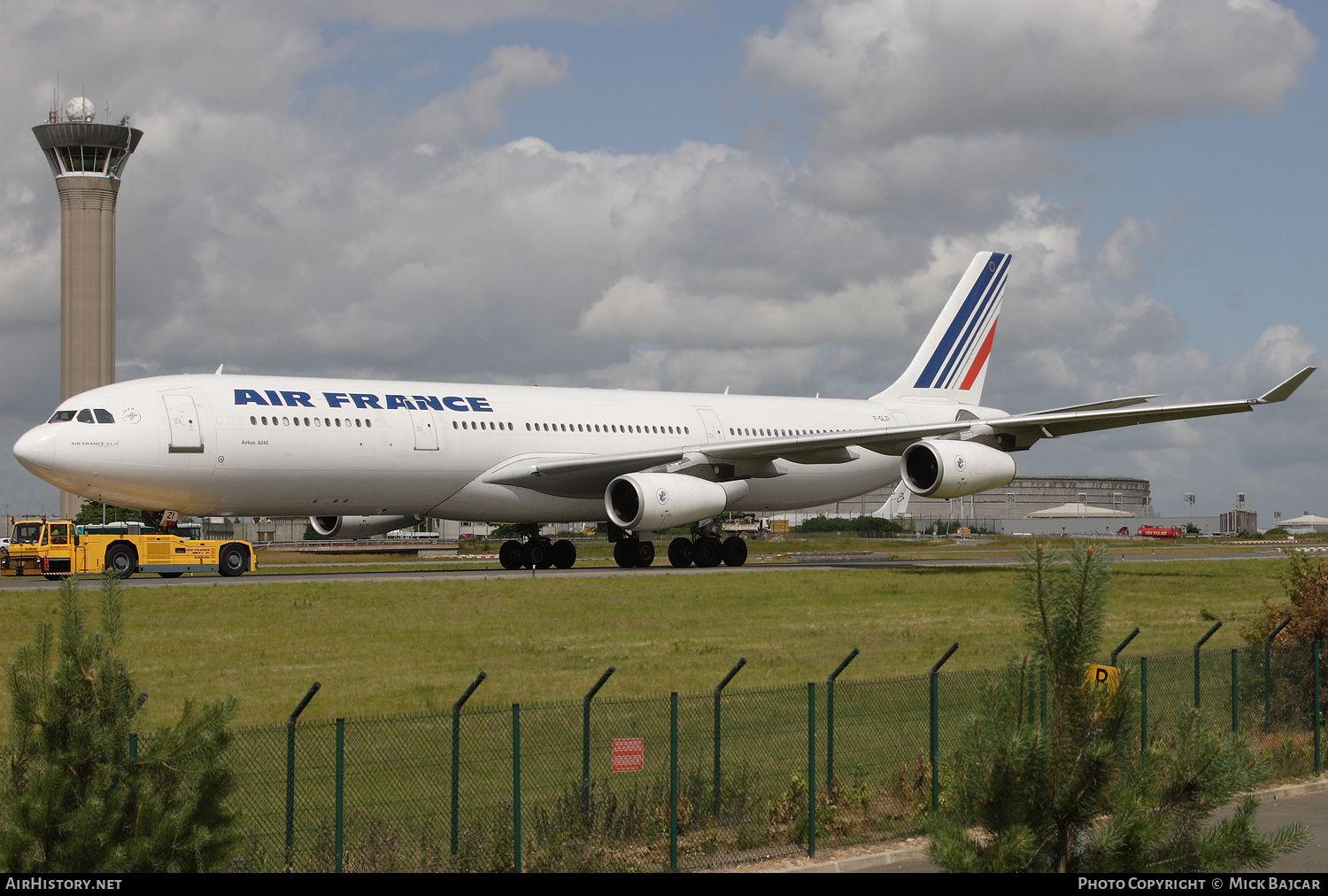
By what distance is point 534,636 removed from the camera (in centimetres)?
2217

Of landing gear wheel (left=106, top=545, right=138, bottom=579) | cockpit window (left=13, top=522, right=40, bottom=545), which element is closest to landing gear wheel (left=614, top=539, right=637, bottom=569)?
landing gear wheel (left=106, top=545, right=138, bottom=579)

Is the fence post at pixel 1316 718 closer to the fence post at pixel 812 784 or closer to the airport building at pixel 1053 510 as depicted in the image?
the fence post at pixel 812 784

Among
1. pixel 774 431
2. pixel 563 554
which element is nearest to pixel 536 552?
pixel 563 554

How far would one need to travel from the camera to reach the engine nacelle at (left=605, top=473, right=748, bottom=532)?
33.4 m

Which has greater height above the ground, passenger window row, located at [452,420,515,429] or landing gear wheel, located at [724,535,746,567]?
passenger window row, located at [452,420,515,429]

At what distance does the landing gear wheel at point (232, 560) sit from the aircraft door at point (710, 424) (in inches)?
542

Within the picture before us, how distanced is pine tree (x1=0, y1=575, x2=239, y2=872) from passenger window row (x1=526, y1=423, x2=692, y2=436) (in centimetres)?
2810

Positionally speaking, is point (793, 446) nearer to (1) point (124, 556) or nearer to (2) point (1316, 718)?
(1) point (124, 556)

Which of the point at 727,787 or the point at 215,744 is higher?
the point at 215,744

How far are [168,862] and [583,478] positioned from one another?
28.7 m

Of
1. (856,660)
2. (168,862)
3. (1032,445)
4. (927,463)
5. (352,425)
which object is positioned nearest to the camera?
(168,862)

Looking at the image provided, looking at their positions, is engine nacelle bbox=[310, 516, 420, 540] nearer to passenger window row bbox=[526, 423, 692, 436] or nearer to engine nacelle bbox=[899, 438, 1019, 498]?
passenger window row bbox=[526, 423, 692, 436]

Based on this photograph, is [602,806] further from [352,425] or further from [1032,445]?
[1032,445]
